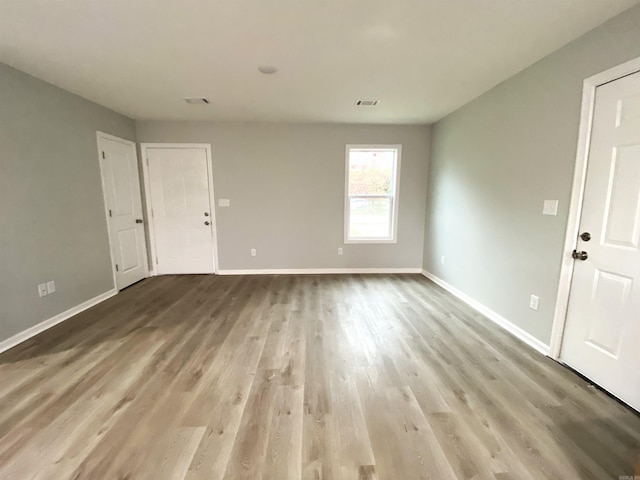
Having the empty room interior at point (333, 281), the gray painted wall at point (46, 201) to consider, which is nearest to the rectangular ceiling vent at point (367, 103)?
the empty room interior at point (333, 281)

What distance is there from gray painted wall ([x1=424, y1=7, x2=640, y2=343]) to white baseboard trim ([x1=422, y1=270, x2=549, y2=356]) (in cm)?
6

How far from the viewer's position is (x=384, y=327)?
281 centimetres

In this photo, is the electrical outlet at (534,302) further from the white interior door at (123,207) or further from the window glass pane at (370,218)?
the white interior door at (123,207)

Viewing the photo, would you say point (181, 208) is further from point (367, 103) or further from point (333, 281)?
point (367, 103)

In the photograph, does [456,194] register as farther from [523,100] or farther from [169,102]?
[169,102]

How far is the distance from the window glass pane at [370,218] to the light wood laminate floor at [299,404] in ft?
6.62

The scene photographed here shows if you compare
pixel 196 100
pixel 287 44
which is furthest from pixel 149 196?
pixel 287 44

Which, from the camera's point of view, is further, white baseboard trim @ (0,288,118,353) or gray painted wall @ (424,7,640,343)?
white baseboard trim @ (0,288,118,353)

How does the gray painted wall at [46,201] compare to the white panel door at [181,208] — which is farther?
the white panel door at [181,208]

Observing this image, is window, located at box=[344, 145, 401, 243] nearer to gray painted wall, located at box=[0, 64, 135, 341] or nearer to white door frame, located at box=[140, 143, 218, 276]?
white door frame, located at box=[140, 143, 218, 276]

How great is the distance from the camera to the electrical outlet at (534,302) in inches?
95.7

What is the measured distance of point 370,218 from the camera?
4.73 metres

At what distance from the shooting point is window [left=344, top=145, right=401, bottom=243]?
458cm

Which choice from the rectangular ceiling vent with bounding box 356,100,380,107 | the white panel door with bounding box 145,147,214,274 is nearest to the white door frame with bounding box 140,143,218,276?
the white panel door with bounding box 145,147,214,274
